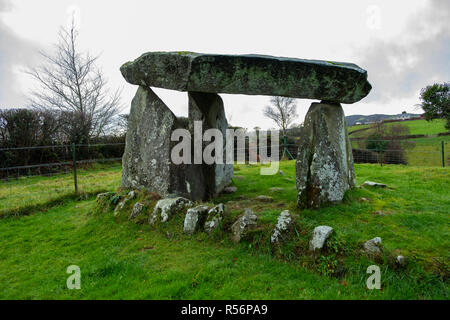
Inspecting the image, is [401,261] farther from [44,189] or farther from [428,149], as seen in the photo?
[428,149]

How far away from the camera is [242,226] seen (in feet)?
13.6

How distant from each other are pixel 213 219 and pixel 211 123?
289 centimetres

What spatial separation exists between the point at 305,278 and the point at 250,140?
13.6m

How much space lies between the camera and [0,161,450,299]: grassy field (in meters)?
2.97

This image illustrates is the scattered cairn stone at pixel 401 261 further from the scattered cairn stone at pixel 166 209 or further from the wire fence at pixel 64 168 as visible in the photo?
the wire fence at pixel 64 168

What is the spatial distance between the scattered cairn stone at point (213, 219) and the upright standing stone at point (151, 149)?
1401 mm

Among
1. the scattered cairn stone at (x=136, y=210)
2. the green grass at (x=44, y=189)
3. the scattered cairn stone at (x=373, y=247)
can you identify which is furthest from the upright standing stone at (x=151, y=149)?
the scattered cairn stone at (x=373, y=247)

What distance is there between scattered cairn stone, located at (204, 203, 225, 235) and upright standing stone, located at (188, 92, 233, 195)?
1.82m

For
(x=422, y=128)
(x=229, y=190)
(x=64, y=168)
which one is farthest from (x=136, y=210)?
(x=422, y=128)

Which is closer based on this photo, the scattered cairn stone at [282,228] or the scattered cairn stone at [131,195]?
the scattered cairn stone at [282,228]

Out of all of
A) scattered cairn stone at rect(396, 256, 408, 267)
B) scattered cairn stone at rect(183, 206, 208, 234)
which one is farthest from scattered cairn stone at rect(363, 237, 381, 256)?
scattered cairn stone at rect(183, 206, 208, 234)

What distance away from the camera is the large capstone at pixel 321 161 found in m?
5.08

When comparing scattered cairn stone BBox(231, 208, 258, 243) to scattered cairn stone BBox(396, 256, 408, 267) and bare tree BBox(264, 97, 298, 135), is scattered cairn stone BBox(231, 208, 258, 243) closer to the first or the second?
scattered cairn stone BBox(396, 256, 408, 267)
